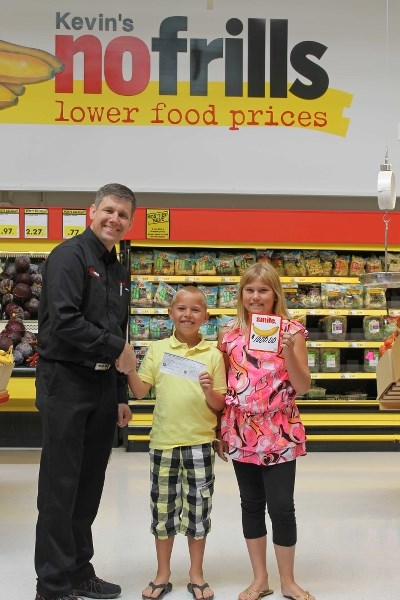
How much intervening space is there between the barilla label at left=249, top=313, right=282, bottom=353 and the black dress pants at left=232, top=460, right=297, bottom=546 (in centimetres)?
49

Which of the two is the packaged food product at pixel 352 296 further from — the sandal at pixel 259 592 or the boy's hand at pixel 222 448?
the sandal at pixel 259 592

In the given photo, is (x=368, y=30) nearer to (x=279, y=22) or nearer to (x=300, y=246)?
(x=279, y=22)

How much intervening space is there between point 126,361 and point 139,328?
152 inches

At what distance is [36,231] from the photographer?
22.2 ft

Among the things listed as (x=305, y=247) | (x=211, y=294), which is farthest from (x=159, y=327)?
(x=305, y=247)

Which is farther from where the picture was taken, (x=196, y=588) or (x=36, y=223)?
(x=36, y=223)

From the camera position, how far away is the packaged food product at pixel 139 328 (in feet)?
23.0

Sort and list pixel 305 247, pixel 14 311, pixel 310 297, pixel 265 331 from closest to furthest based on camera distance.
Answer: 1. pixel 265 331
2. pixel 14 311
3. pixel 305 247
4. pixel 310 297

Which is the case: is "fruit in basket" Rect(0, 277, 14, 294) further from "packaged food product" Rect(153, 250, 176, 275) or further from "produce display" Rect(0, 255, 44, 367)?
"packaged food product" Rect(153, 250, 176, 275)

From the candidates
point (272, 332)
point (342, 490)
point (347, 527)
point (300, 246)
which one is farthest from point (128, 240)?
point (272, 332)

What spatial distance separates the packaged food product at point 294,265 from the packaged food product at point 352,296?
40 centimetres

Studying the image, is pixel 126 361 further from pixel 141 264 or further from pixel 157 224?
pixel 141 264

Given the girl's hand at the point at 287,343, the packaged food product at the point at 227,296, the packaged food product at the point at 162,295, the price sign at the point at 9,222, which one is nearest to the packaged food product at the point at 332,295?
the packaged food product at the point at 227,296

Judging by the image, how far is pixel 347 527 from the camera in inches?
179
